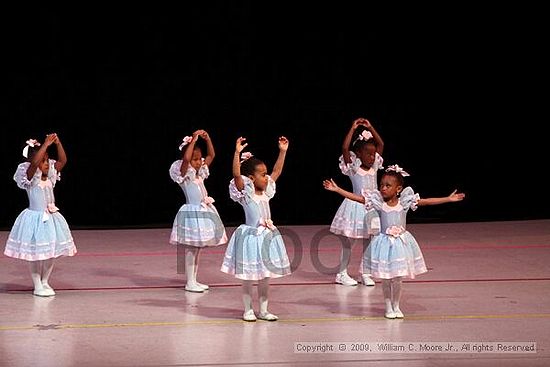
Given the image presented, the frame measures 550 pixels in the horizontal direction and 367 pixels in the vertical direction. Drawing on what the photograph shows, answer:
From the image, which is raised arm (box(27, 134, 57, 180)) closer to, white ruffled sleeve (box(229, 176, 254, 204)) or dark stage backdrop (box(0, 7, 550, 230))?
white ruffled sleeve (box(229, 176, 254, 204))

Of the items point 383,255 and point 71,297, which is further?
point 71,297

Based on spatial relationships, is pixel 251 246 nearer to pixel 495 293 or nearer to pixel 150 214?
→ pixel 495 293

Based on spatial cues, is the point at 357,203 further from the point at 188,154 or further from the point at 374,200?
the point at 188,154

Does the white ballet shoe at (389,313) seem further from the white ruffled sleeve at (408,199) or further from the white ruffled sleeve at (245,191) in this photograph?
the white ruffled sleeve at (245,191)

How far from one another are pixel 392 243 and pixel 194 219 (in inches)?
61.7

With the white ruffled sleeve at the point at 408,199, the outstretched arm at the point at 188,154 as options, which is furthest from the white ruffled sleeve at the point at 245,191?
the white ruffled sleeve at the point at 408,199

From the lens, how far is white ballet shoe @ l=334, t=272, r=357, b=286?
7.31 meters

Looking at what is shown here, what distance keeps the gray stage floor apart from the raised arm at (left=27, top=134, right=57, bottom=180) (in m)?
0.80

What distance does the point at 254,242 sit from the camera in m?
6.19

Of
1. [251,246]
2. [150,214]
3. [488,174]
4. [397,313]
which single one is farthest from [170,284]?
[488,174]

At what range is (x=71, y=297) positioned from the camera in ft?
22.6

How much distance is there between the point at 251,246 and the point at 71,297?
143cm

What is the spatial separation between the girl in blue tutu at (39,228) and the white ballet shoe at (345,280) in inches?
71.9

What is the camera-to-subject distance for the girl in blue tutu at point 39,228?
6.82 m
